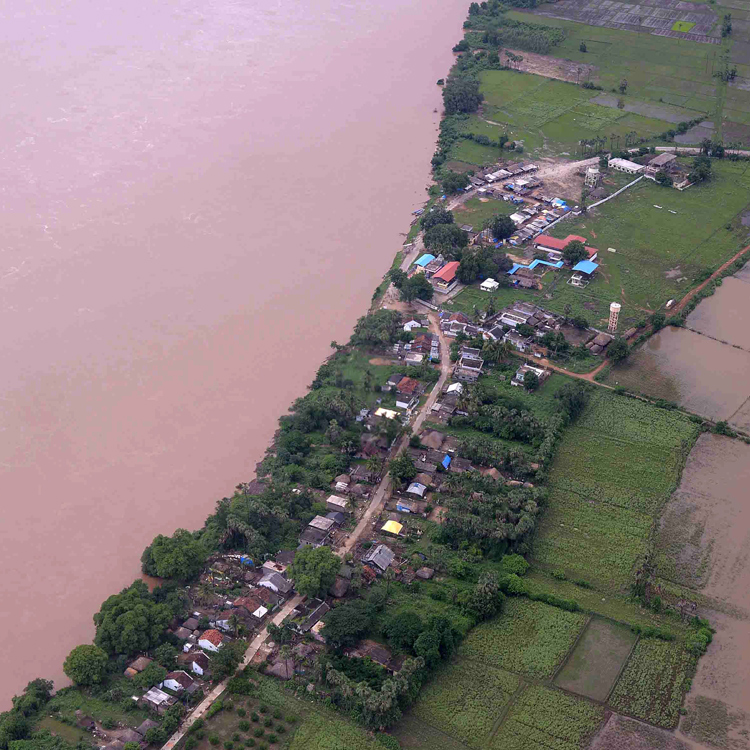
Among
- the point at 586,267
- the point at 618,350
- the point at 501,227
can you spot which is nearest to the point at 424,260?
the point at 501,227

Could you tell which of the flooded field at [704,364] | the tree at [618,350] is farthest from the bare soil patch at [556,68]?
the tree at [618,350]

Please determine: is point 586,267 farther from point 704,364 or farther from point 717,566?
point 717,566

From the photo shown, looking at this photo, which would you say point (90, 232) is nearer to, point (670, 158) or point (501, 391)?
point (501, 391)

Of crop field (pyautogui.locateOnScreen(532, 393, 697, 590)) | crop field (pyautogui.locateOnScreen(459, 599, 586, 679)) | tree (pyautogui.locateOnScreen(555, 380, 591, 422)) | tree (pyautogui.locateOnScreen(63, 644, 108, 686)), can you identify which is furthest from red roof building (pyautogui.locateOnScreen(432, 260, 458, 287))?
tree (pyautogui.locateOnScreen(63, 644, 108, 686))

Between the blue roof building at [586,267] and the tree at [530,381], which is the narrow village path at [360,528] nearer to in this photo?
the tree at [530,381]

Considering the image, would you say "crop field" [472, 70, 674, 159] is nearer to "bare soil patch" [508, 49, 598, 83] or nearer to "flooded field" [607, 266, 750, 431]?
"bare soil patch" [508, 49, 598, 83]
